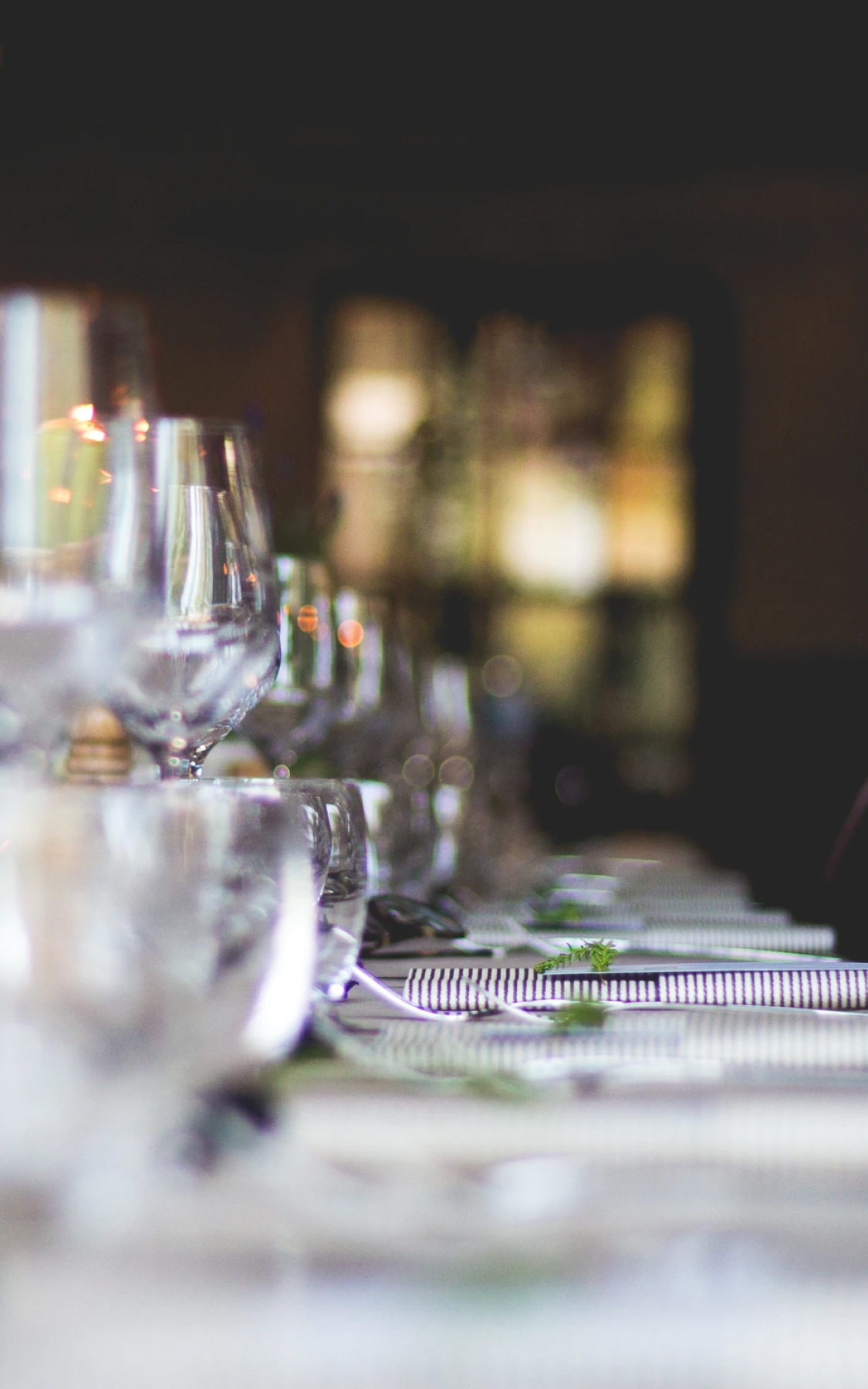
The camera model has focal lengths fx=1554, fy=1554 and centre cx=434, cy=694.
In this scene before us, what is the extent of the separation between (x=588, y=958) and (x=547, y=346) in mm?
4545

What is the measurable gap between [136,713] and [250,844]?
10.2 inches

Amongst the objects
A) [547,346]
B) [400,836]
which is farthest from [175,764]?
[547,346]

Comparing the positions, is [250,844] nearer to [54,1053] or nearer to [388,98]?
[54,1053]

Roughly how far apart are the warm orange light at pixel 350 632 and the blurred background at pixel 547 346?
3609 millimetres

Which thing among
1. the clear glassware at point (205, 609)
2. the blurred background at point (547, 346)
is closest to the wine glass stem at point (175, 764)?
the clear glassware at point (205, 609)

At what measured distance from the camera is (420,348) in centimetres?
503

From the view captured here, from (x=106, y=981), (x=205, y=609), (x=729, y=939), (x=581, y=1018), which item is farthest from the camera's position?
(x=729, y=939)

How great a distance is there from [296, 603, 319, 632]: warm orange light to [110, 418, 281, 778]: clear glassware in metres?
0.29

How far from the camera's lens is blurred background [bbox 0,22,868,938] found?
16.5 ft

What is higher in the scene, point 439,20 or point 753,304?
point 439,20

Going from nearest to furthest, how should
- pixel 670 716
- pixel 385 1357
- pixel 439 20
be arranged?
pixel 385 1357, pixel 439 20, pixel 670 716

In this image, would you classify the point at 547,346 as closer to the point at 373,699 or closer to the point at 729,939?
the point at 373,699

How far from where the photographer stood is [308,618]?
96 centimetres

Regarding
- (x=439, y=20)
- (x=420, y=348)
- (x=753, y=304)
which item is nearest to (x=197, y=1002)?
(x=439, y=20)
